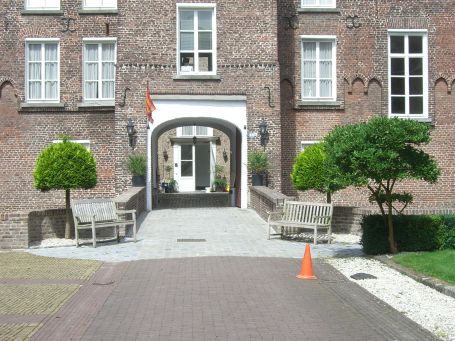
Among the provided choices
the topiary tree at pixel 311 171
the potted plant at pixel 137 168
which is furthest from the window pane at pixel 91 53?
the topiary tree at pixel 311 171

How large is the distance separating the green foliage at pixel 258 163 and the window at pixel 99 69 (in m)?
6.14

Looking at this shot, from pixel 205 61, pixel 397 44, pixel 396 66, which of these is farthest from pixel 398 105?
pixel 205 61

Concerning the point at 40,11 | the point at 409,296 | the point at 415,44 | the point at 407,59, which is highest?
the point at 40,11

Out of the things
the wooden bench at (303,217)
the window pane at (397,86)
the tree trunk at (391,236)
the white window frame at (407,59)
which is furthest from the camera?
the window pane at (397,86)

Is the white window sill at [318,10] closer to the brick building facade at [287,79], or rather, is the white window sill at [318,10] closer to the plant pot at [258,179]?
the brick building facade at [287,79]

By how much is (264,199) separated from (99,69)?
9.37 metres

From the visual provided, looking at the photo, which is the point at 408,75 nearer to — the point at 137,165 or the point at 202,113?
the point at 202,113

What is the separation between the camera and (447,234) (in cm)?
1394

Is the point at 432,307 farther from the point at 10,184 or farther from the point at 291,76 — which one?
the point at 10,184

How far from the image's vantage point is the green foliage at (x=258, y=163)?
906 inches

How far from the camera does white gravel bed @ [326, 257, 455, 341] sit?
8.48 m

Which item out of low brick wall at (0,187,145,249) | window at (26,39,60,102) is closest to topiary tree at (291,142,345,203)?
low brick wall at (0,187,145,249)

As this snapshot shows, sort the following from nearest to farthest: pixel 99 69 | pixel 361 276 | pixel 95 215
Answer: pixel 361 276 < pixel 95 215 < pixel 99 69

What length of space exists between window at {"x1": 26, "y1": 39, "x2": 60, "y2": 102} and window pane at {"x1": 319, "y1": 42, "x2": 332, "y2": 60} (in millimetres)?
9961
